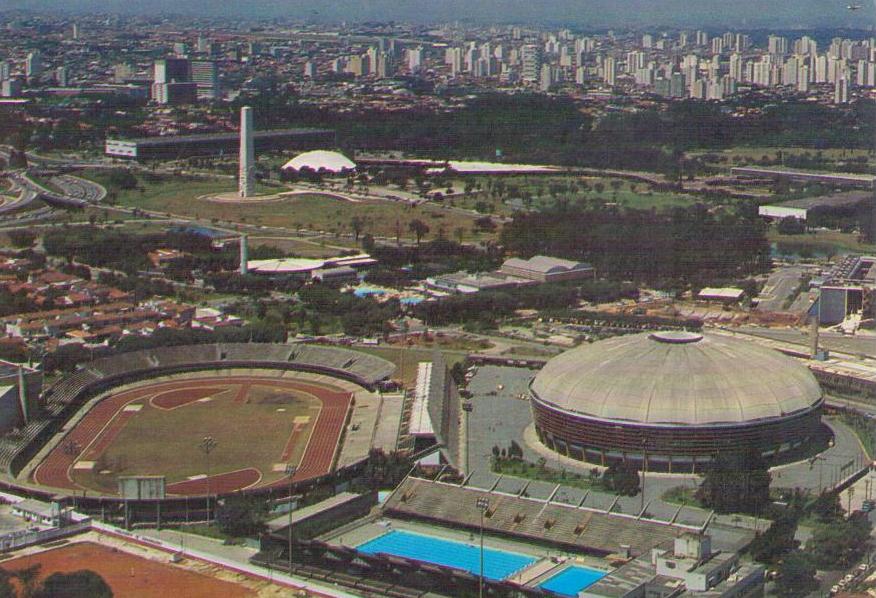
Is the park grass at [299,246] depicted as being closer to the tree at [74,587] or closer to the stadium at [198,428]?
the stadium at [198,428]

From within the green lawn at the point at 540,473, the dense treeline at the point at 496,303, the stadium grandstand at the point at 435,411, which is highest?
the stadium grandstand at the point at 435,411

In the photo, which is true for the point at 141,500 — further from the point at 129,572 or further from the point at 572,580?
the point at 572,580

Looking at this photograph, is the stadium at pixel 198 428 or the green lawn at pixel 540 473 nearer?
the stadium at pixel 198 428

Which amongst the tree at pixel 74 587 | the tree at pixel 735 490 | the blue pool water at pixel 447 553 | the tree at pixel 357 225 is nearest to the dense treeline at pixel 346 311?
the tree at pixel 357 225

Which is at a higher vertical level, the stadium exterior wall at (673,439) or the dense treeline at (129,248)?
the stadium exterior wall at (673,439)

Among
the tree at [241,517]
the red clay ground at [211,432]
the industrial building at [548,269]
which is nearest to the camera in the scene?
the tree at [241,517]

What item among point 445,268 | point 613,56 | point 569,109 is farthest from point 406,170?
point 613,56

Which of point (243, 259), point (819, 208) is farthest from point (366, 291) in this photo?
point (819, 208)
